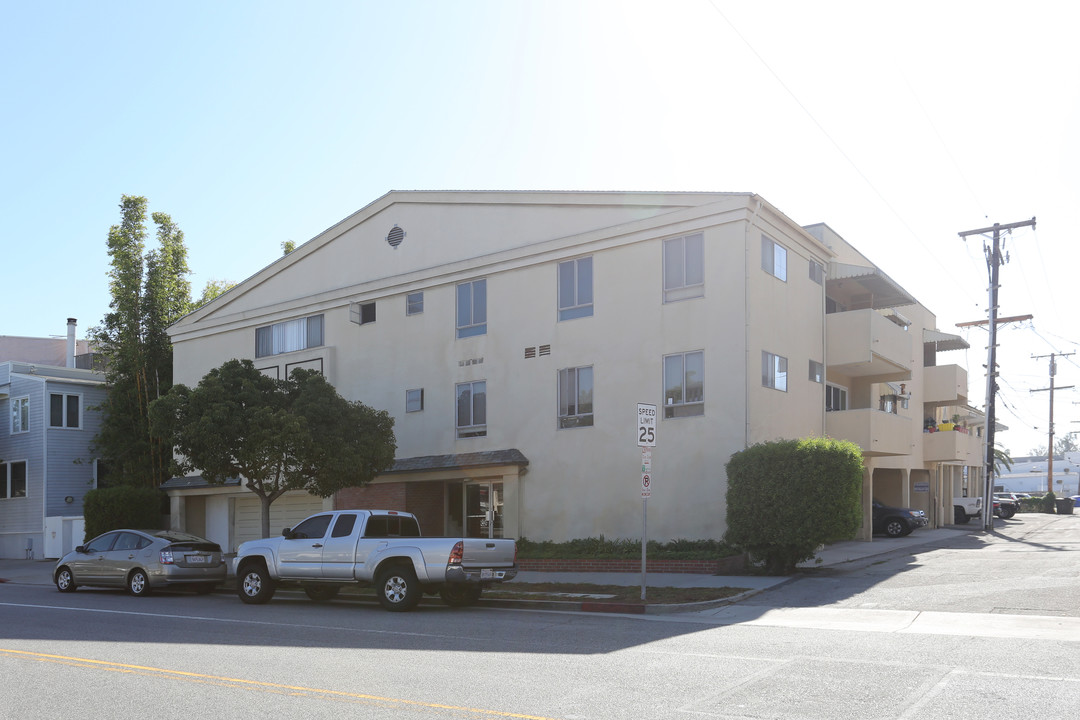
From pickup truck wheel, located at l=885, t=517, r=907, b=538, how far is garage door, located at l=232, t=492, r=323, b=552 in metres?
18.5

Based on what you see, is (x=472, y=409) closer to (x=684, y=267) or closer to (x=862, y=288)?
(x=684, y=267)

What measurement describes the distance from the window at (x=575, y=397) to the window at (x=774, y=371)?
4.49 metres

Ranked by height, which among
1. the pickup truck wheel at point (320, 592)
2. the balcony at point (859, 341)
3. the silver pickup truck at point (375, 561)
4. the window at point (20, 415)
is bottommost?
the pickup truck wheel at point (320, 592)

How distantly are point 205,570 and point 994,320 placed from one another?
28855 mm

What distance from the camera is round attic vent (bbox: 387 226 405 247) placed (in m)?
30.2

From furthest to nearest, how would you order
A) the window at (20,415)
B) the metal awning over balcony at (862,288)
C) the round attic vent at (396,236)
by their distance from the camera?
the window at (20,415), the round attic vent at (396,236), the metal awning over balcony at (862,288)

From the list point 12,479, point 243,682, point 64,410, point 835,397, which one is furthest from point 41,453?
point 243,682

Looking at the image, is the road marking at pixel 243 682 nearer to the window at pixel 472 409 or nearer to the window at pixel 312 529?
the window at pixel 312 529

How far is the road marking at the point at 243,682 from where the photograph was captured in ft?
24.7

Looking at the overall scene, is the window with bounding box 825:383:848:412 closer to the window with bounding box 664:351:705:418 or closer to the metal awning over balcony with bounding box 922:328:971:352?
the window with bounding box 664:351:705:418

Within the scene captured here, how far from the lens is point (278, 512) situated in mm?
32500

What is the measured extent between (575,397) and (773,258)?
6274mm

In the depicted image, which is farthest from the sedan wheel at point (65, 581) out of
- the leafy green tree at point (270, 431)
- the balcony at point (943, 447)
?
the balcony at point (943, 447)

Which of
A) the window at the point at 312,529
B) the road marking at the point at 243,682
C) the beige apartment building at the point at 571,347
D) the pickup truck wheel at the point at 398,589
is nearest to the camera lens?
the road marking at the point at 243,682
